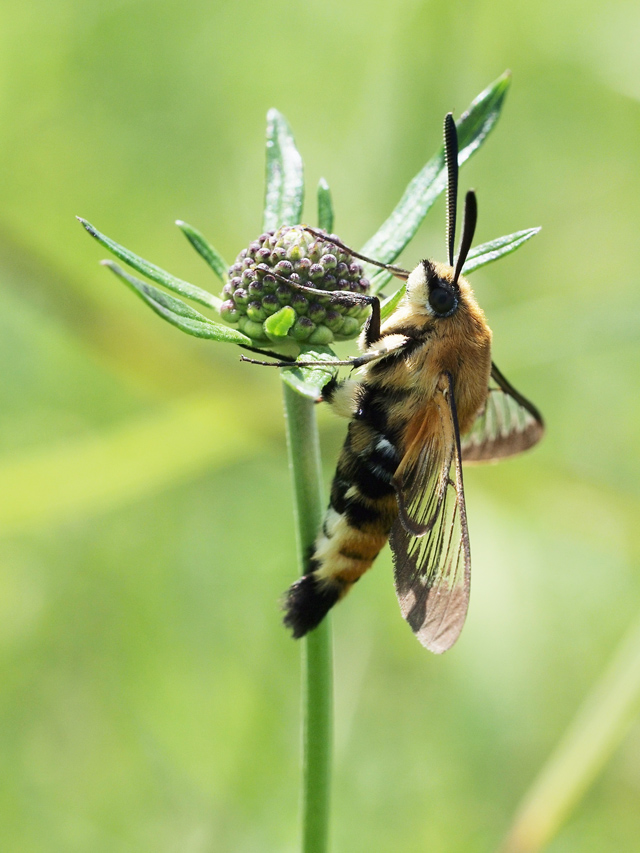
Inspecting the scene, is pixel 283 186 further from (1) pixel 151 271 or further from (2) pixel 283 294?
(1) pixel 151 271

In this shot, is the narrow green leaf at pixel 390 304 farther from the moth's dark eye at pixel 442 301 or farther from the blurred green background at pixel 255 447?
the blurred green background at pixel 255 447

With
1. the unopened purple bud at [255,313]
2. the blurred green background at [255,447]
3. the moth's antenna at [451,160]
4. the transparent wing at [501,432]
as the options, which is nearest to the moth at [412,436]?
the moth's antenna at [451,160]

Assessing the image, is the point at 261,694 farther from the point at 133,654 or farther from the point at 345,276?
the point at 345,276

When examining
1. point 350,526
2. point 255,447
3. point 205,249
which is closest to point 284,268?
point 205,249

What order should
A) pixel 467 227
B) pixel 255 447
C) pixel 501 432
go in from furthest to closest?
1. pixel 255 447
2. pixel 501 432
3. pixel 467 227

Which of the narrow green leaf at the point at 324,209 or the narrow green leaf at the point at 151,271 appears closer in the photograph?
the narrow green leaf at the point at 151,271

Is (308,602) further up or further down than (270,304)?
further down

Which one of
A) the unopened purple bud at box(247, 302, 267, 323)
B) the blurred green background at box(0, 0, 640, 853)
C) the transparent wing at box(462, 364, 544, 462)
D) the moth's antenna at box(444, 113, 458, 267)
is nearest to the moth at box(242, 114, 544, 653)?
the moth's antenna at box(444, 113, 458, 267)
